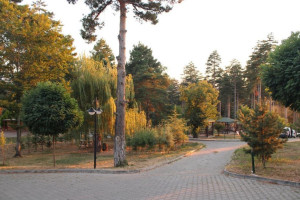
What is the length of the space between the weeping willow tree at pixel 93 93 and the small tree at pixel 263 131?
39.3ft

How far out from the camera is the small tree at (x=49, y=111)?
43.3ft

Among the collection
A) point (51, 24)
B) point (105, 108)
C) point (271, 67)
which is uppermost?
point (51, 24)

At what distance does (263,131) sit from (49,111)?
10308mm

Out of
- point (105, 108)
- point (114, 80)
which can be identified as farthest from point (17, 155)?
point (114, 80)

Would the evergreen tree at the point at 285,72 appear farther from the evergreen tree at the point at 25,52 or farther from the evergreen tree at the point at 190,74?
the evergreen tree at the point at 190,74

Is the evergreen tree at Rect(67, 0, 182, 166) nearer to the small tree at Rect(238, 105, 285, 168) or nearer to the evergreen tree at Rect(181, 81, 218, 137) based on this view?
the small tree at Rect(238, 105, 285, 168)

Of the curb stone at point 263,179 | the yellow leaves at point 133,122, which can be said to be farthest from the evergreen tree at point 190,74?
the curb stone at point 263,179

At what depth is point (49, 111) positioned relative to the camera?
1322cm

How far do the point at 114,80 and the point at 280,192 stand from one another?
16563 millimetres

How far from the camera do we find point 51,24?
66.1ft

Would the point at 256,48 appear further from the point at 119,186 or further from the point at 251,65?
the point at 119,186

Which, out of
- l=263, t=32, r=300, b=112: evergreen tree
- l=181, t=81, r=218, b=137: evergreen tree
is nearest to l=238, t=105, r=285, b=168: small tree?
l=263, t=32, r=300, b=112: evergreen tree

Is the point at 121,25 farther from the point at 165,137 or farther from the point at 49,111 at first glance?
the point at 165,137

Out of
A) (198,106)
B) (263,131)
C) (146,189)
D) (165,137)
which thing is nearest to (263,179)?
(263,131)
